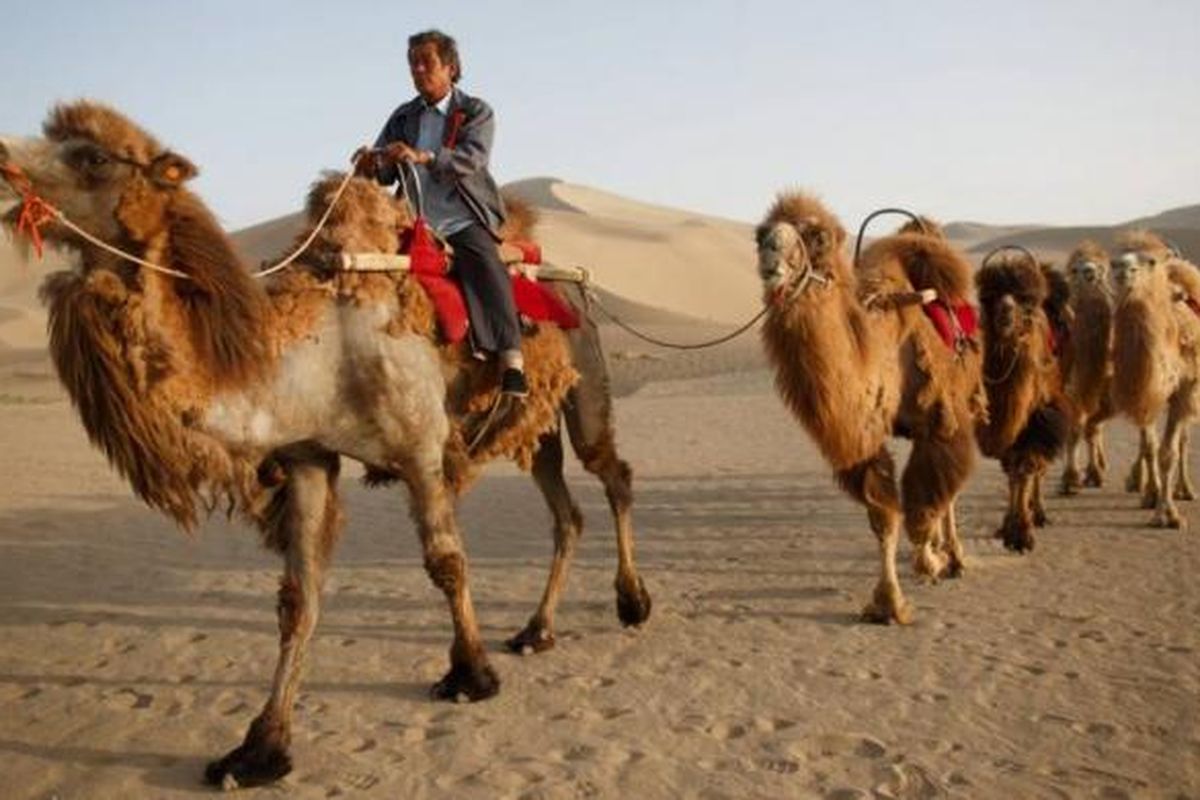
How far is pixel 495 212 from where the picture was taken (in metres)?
4.98

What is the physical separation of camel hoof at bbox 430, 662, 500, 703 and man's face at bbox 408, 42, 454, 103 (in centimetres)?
Result: 279

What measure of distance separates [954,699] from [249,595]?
4.81 meters

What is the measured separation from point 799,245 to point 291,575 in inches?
121

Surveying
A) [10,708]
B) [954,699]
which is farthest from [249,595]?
[954,699]

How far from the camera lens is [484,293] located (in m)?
4.75

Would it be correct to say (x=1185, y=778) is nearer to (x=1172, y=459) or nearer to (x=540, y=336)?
(x=540, y=336)

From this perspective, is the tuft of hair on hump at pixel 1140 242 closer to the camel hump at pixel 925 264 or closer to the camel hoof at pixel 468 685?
the camel hump at pixel 925 264

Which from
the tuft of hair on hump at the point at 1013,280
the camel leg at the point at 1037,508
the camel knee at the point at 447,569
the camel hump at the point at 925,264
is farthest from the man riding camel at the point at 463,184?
the camel leg at the point at 1037,508

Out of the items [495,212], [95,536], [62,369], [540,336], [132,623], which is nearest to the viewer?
[62,369]

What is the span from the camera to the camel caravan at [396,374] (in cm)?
346

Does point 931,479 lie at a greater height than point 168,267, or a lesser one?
lesser

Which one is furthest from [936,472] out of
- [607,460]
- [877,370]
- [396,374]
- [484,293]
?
[396,374]

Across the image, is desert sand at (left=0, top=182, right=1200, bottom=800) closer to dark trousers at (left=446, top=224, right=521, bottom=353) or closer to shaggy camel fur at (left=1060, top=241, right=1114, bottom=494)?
shaggy camel fur at (left=1060, top=241, right=1114, bottom=494)

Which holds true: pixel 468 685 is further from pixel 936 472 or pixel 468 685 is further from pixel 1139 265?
pixel 1139 265
